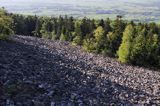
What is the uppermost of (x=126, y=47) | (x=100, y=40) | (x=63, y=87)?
(x=63, y=87)

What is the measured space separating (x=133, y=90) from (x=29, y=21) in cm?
12559

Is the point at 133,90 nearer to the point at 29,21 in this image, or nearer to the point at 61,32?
the point at 61,32

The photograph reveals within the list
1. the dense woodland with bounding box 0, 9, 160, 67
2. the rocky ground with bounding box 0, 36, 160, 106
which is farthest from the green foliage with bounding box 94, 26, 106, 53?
the rocky ground with bounding box 0, 36, 160, 106

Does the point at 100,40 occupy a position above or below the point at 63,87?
below

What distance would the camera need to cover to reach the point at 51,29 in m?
180

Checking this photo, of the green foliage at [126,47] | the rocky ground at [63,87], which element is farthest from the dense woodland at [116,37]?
the rocky ground at [63,87]

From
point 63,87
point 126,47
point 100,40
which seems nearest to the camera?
point 63,87

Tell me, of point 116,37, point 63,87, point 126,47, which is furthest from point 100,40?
point 63,87

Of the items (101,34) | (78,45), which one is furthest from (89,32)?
(101,34)

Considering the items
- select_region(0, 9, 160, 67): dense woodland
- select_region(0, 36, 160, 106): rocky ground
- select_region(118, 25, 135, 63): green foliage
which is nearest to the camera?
select_region(0, 36, 160, 106): rocky ground

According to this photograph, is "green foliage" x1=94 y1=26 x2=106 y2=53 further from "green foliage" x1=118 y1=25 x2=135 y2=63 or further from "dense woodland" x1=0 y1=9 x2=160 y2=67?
"green foliage" x1=118 y1=25 x2=135 y2=63

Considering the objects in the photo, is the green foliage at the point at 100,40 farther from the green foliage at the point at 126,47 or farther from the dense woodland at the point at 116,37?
the green foliage at the point at 126,47

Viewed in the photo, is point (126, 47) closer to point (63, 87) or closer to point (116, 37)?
point (116, 37)

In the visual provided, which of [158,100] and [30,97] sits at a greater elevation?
[30,97]
